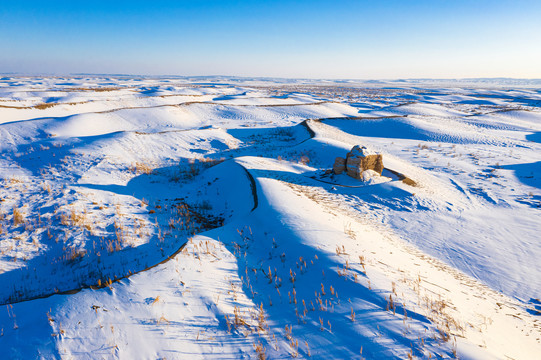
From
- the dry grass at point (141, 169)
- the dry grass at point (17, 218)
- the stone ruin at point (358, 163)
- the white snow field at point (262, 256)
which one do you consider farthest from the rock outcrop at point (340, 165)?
the dry grass at point (17, 218)

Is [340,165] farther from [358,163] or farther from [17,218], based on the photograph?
[17,218]

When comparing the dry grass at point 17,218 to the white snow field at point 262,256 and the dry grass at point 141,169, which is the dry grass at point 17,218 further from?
the dry grass at point 141,169

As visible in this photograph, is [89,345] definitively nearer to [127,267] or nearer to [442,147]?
[127,267]

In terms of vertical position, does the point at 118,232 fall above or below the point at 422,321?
below

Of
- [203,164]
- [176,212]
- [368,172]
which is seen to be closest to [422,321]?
[176,212]

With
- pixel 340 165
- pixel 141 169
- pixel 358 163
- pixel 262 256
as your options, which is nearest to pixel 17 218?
pixel 141 169
